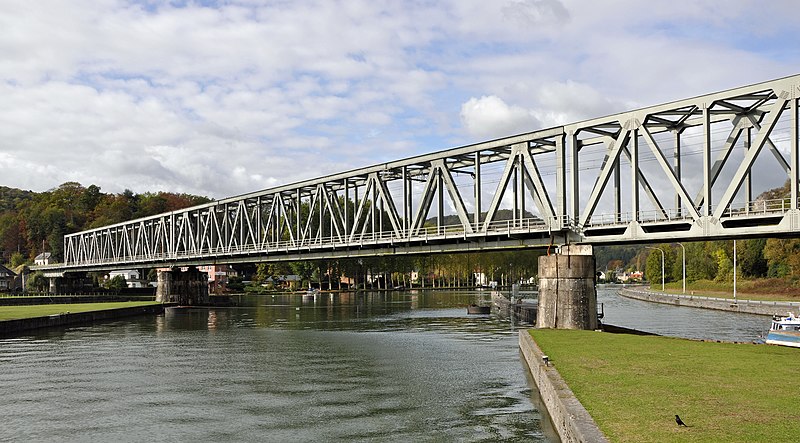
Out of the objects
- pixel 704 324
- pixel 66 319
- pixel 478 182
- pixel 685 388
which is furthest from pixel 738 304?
pixel 685 388

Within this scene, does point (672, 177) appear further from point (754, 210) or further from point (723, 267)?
point (723, 267)

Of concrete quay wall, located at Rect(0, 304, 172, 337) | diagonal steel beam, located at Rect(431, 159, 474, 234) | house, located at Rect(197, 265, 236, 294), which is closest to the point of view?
diagonal steel beam, located at Rect(431, 159, 474, 234)

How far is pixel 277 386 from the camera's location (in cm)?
3325

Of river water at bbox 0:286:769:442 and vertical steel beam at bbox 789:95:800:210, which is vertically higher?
vertical steel beam at bbox 789:95:800:210

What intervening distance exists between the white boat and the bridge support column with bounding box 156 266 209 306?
93315 millimetres

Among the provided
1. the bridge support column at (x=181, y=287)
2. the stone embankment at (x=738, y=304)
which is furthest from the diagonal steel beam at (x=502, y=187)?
the bridge support column at (x=181, y=287)

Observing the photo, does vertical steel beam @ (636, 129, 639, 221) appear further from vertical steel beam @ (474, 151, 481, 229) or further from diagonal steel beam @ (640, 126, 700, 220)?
vertical steel beam @ (474, 151, 481, 229)

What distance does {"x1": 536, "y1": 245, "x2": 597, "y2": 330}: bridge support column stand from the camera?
45750 millimetres

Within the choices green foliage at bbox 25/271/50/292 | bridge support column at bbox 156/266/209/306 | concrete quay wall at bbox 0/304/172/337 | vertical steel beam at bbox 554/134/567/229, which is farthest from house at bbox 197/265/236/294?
vertical steel beam at bbox 554/134/567/229

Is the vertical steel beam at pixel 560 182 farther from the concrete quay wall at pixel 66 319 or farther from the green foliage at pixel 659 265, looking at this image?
the green foliage at pixel 659 265

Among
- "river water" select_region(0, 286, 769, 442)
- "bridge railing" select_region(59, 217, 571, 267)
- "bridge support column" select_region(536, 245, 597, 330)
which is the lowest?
"river water" select_region(0, 286, 769, 442)

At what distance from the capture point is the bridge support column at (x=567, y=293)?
45.8 meters

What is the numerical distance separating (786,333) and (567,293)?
39.5 ft

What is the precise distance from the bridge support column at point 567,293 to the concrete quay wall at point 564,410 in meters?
16.3
